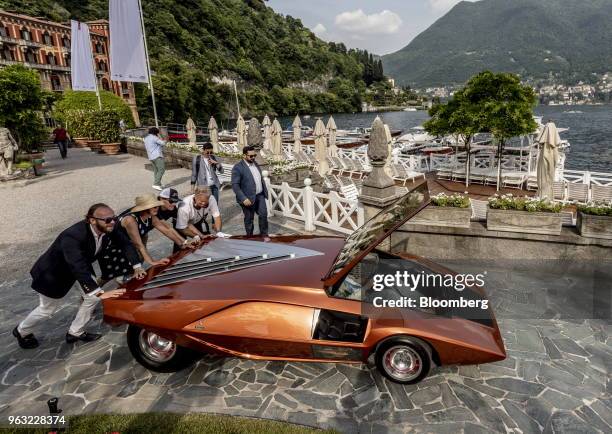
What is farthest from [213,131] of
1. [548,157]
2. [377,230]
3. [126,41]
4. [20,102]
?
[377,230]

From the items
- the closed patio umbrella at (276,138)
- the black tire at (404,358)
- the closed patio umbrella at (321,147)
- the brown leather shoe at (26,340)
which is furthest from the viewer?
the closed patio umbrella at (276,138)

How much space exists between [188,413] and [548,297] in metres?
5.74

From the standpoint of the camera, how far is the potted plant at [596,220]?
6.61m

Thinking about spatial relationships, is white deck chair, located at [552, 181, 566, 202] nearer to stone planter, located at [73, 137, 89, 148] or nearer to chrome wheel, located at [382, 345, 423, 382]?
chrome wheel, located at [382, 345, 423, 382]

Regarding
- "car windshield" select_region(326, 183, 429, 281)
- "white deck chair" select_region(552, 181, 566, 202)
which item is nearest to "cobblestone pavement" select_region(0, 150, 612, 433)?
"car windshield" select_region(326, 183, 429, 281)

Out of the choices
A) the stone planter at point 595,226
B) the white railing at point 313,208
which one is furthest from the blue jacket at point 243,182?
the stone planter at point 595,226

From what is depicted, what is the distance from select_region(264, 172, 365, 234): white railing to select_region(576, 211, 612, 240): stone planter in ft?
13.6

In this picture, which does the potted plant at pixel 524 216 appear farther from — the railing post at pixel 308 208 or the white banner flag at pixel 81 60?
the white banner flag at pixel 81 60

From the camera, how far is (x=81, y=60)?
26.0m

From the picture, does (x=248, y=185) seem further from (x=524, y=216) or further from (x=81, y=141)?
(x=81, y=141)

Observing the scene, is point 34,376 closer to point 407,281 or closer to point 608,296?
point 407,281

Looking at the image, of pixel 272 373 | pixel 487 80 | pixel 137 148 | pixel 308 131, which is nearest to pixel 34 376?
pixel 272 373

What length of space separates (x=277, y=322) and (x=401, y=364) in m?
1.47

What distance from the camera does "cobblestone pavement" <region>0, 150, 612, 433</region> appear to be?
3.55 meters
